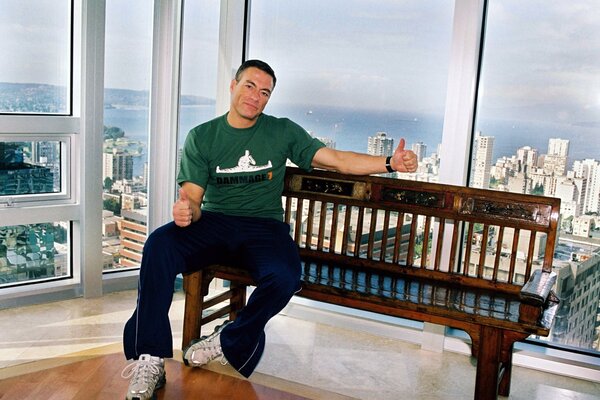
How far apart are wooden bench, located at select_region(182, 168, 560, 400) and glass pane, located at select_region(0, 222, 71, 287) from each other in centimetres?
107

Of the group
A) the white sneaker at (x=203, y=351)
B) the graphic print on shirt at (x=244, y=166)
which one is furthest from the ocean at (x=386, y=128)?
the white sneaker at (x=203, y=351)

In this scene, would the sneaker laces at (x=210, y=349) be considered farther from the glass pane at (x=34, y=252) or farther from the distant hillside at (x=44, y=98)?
the distant hillside at (x=44, y=98)

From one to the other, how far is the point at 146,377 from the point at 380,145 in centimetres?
161

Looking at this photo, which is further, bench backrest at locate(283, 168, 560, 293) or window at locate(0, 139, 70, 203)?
window at locate(0, 139, 70, 203)

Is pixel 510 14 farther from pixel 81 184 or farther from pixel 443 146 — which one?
pixel 81 184

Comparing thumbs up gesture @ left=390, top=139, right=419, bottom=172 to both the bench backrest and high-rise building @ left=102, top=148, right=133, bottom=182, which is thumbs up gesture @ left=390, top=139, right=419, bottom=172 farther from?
high-rise building @ left=102, top=148, right=133, bottom=182

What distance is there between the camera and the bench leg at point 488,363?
2.67 metres

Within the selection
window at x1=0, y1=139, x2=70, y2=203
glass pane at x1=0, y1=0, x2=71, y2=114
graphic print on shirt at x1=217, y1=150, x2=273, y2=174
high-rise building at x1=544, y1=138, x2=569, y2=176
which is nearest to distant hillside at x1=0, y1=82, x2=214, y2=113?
glass pane at x1=0, y1=0, x2=71, y2=114

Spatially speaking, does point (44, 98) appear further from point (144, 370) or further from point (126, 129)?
point (144, 370)

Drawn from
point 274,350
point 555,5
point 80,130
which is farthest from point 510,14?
point 80,130

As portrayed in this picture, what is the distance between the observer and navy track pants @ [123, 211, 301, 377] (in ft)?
9.48

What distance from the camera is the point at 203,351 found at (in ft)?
10.2

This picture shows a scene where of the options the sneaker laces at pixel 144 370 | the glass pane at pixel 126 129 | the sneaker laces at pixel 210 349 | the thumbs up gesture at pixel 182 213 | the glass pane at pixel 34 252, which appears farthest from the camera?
the glass pane at pixel 126 129

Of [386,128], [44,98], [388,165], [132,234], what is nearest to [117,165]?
[132,234]
